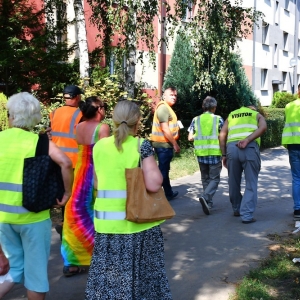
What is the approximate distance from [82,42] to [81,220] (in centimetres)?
937

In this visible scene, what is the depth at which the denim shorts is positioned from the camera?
3.57 meters

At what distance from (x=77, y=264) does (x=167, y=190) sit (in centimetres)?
410

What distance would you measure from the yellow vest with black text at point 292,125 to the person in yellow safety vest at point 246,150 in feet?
1.65

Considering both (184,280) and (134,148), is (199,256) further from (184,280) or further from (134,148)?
(134,148)

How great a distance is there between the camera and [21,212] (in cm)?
354

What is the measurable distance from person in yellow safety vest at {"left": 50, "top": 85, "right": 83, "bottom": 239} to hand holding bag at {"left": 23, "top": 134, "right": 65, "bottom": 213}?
2070 millimetres

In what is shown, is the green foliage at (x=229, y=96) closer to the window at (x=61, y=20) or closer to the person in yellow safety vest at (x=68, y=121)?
the window at (x=61, y=20)

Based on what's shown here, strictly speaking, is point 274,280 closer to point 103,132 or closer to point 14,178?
point 103,132

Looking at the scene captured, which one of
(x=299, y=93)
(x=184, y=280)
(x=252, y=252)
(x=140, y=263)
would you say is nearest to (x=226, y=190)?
(x=299, y=93)

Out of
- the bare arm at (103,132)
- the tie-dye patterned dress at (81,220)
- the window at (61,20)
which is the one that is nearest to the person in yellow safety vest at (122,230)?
the bare arm at (103,132)

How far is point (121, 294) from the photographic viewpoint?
145 inches

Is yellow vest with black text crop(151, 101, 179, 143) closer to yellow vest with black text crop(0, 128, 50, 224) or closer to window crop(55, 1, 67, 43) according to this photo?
yellow vest with black text crop(0, 128, 50, 224)

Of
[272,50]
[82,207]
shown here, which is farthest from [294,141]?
[272,50]

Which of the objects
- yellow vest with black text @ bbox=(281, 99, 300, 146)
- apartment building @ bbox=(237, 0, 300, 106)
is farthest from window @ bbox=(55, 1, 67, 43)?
apartment building @ bbox=(237, 0, 300, 106)
